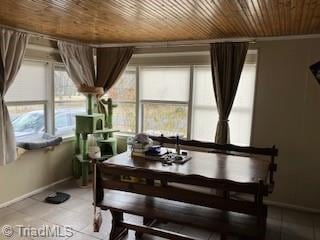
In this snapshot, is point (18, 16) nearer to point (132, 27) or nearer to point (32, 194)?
point (132, 27)

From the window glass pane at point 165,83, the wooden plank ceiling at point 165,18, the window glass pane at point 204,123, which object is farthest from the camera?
the window glass pane at point 165,83

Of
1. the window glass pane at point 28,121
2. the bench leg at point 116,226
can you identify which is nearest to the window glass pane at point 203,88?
the bench leg at point 116,226

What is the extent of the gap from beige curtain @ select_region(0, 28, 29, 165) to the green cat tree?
3.25 feet

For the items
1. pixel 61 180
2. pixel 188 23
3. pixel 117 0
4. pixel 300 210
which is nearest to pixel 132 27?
pixel 188 23

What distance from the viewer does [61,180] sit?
424cm

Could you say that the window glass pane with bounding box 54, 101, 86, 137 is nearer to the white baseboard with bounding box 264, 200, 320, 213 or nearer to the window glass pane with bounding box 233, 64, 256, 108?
the window glass pane with bounding box 233, 64, 256, 108

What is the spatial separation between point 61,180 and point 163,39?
105 inches

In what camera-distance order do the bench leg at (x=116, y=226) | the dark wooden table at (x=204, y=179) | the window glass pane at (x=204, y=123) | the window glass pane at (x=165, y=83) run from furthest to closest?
the window glass pane at (x=165, y=83) → the window glass pane at (x=204, y=123) → the bench leg at (x=116, y=226) → the dark wooden table at (x=204, y=179)

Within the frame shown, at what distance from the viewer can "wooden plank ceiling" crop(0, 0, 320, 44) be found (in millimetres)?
2312

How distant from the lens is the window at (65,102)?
163 inches

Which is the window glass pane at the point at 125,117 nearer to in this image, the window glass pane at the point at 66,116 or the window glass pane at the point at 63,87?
the window glass pane at the point at 66,116

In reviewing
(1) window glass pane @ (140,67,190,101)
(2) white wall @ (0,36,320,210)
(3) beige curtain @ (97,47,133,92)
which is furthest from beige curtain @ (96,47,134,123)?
(2) white wall @ (0,36,320,210)

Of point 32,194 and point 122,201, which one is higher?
point 122,201

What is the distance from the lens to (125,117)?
187 inches
